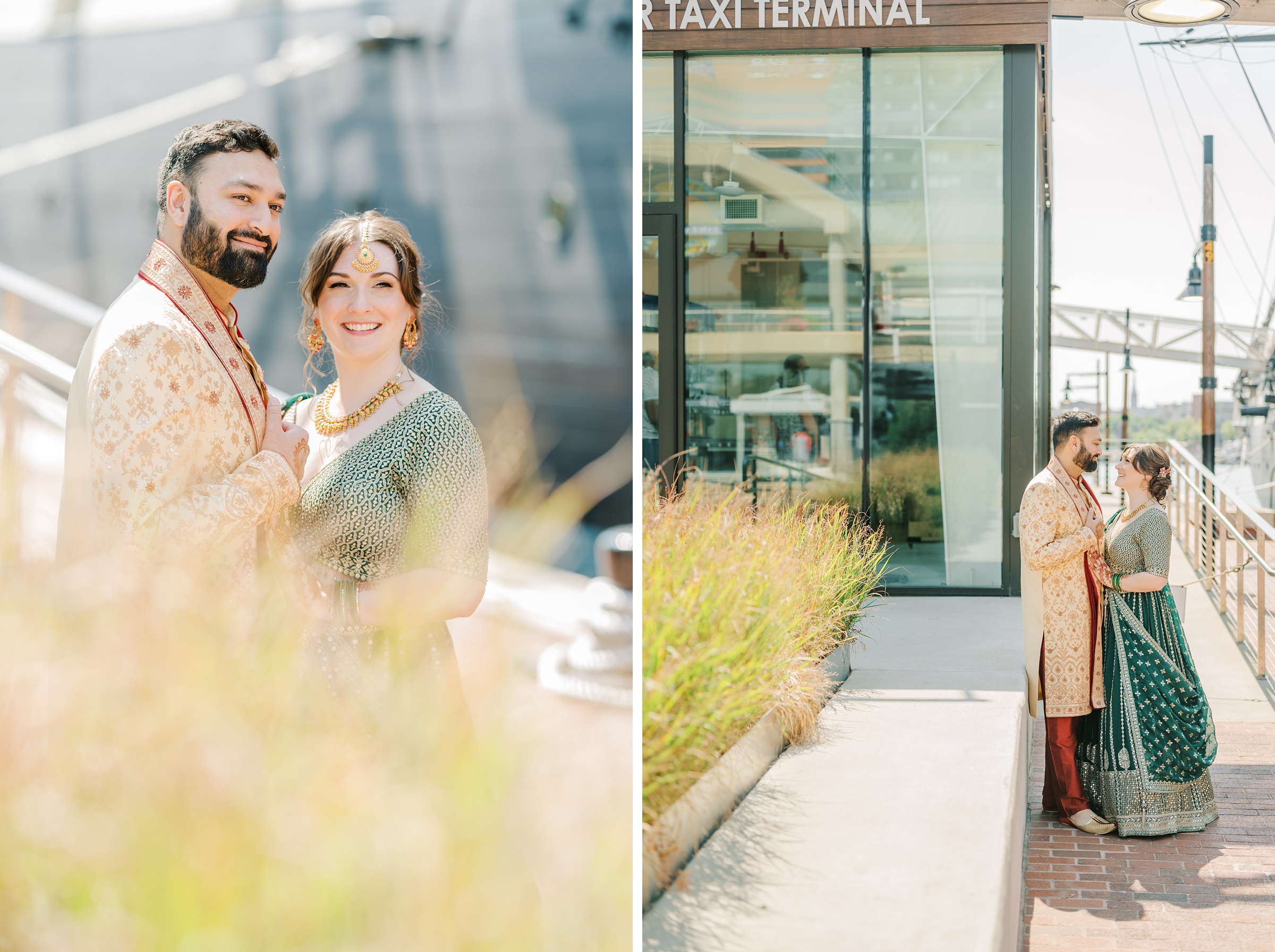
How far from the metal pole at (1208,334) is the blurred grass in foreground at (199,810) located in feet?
58.9

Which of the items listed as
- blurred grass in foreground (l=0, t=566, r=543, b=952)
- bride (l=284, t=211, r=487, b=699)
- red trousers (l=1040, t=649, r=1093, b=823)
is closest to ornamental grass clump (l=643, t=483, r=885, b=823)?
bride (l=284, t=211, r=487, b=699)

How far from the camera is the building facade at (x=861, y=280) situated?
734 cm

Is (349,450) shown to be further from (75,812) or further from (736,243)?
(736,243)

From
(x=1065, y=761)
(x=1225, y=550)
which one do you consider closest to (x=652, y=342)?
(x=1065, y=761)

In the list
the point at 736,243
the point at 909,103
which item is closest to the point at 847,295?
the point at 736,243

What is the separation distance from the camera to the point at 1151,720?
432 cm

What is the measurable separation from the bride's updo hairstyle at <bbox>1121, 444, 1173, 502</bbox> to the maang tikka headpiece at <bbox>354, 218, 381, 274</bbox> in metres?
3.67

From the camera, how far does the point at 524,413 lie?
180cm

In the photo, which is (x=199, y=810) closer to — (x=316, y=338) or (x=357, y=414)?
(x=357, y=414)

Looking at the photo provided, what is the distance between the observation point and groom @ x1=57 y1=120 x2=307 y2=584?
1434mm

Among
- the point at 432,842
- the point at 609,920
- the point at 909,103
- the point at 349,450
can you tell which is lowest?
the point at 609,920

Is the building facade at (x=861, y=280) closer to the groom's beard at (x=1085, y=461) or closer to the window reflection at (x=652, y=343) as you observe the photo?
the window reflection at (x=652, y=343)

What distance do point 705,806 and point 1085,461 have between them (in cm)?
263

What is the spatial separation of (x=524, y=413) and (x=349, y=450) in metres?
0.33
